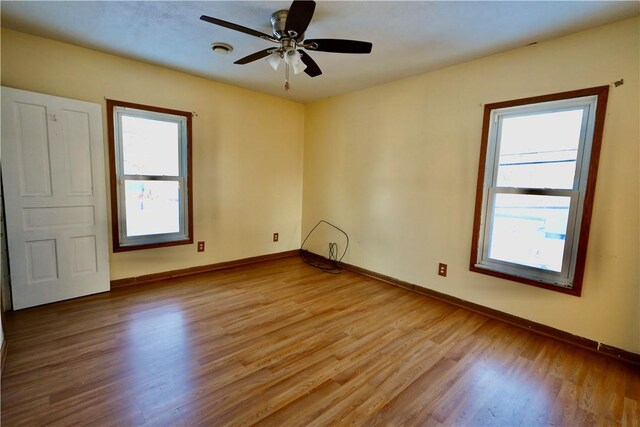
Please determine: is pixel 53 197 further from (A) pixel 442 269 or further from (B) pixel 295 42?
(A) pixel 442 269

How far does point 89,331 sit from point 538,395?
3.21 metres

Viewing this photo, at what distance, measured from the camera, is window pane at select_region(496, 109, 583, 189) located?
92.0 inches

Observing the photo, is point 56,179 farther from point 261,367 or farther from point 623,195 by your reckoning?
point 623,195

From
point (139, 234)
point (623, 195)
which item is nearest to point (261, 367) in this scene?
point (139, 234)

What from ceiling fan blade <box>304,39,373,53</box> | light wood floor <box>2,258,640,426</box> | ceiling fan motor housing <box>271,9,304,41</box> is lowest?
light wood floor <box>2,258,640,426</box>

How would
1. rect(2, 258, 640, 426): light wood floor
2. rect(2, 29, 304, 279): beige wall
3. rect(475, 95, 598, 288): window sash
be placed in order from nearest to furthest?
rect(2, 258, 640, 426): light wood floor, rect(475, 95, 598, 288): window sash, rect(2, 29, 304, 279): beige wall

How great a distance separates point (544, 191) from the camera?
8.06ft

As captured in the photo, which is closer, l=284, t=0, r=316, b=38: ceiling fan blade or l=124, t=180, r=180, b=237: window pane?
l=284, t=0, r=316, b=38: ceiling fan blade

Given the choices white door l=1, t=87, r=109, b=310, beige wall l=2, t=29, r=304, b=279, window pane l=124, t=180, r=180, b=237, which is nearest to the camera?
white door l=1, t=87, r=109, b=310

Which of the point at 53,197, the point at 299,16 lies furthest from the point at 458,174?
the point at 53,197

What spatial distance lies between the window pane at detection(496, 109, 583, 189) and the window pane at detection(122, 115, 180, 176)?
11.5 feet

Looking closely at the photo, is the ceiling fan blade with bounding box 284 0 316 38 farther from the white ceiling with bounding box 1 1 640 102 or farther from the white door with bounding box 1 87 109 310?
the white door with bounding box 1 87 109 310

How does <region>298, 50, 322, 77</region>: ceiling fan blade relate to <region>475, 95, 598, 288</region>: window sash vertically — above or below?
above

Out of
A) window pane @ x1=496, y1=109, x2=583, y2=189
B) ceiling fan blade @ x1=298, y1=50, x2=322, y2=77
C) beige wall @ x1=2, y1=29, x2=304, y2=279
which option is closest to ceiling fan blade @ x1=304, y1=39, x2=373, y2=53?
ceiling fan blade @ x1=298, y1=50, x2=322, y2=77
